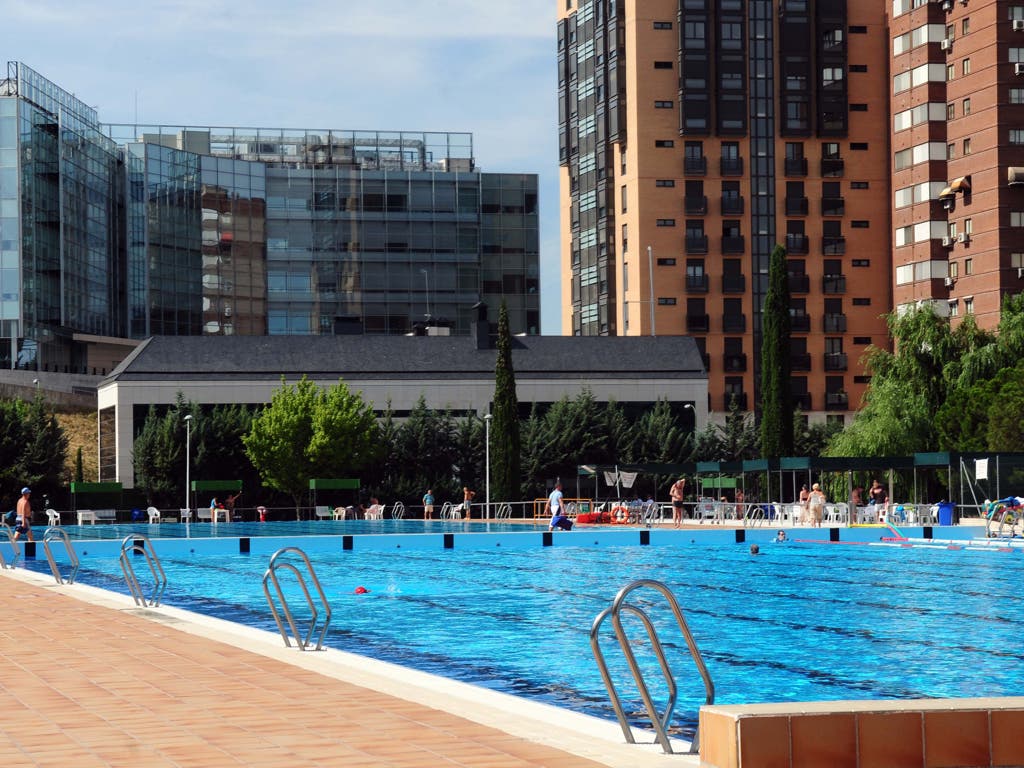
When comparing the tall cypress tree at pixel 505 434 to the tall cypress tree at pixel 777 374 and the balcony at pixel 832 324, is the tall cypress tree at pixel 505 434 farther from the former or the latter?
the balcony at pixel 832 324

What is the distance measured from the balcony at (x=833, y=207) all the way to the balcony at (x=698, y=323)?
37.1ft

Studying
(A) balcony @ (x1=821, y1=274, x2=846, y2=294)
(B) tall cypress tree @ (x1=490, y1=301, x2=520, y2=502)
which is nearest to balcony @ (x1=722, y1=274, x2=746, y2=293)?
(A) balcony @ (x1=821, y1=274, x2=846, y2=294)

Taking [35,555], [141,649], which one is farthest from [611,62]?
[141,649]

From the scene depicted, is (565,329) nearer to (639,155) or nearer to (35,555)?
(639,155)

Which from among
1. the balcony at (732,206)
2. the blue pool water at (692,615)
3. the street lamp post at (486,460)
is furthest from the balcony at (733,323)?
the blue pool water at (692,615)

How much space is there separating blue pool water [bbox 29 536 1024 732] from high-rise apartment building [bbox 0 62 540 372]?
7323 cm

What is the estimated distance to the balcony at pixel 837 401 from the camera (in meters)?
100

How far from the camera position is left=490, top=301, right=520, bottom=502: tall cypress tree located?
63938 millimetres

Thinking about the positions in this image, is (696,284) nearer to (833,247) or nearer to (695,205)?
(695,205)

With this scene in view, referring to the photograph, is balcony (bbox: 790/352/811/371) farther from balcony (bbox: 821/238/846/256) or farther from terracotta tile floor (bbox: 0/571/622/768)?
terracotta tile floor (bbox: 0/571/622/768)

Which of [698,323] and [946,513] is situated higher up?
[698,323]

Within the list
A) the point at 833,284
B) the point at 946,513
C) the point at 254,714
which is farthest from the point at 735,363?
the point at 254,714

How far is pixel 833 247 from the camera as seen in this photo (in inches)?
4028

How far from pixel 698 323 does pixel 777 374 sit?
37.1 m
